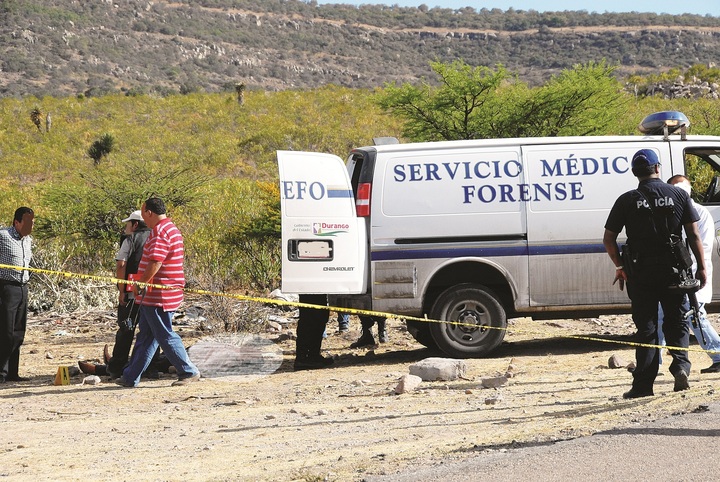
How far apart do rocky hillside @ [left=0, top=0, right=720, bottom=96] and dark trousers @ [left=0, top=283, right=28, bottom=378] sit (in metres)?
51.4

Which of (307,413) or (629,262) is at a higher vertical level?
(629,262)

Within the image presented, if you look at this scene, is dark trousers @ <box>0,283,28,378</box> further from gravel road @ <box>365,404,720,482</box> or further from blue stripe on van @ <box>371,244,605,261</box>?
gravel road @ <box>365,404,720,482</box>

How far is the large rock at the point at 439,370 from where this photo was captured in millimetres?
9281

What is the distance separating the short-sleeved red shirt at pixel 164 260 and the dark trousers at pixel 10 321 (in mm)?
1515

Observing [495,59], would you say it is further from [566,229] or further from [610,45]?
[566,229]

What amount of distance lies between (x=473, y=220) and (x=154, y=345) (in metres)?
3.22

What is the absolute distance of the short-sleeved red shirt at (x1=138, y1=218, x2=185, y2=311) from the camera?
370 inches

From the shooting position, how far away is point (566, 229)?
10.3m

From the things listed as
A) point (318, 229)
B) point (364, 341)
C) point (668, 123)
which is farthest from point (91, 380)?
point (668, 123)

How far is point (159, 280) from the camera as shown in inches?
374

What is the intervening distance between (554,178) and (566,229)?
51cm

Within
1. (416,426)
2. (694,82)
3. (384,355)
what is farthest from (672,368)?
(694,82)

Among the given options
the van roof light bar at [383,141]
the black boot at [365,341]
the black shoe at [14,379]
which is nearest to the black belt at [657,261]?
the van roof light bar at [383,141]

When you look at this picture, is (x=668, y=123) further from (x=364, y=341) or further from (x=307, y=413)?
(x=307, y=413)
